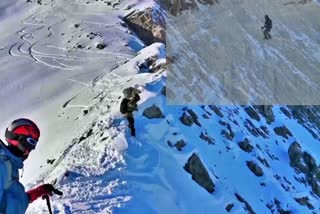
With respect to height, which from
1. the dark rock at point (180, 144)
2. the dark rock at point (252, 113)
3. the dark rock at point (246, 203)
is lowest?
the dark rock at point (252, 113)

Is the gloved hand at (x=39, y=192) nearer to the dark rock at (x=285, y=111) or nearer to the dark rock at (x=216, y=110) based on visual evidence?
the dark rock at (x=216, y=110)

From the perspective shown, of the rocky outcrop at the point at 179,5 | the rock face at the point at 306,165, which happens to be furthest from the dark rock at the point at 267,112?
the rocky outcrop at the point at 179,5

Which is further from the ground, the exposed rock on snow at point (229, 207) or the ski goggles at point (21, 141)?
the ski goggles at point (21, 141)

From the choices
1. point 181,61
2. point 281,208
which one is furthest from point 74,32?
point 281,208

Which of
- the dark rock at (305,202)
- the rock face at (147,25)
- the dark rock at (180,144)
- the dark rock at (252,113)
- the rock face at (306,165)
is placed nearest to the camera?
the dark rock at (180,144)

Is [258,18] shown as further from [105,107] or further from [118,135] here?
[118,135]

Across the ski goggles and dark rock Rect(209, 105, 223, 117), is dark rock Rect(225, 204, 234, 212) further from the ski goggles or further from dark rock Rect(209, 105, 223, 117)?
the ski goggles

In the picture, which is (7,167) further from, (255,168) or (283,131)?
(283,131)
